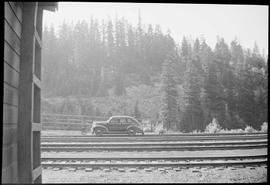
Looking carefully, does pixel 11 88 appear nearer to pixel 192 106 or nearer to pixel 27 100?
pixel 27 100

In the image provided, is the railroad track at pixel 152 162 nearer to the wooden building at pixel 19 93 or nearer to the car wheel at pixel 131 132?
the wooden building at pixel 19 93

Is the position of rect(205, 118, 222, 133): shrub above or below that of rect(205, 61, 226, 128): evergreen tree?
below

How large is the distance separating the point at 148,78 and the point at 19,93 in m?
73.5

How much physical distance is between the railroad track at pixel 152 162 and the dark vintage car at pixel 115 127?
8.13m

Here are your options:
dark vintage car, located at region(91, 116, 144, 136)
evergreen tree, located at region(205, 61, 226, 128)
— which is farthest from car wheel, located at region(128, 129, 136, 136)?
evergreen tree, located at region(205, 61, 226, 128)

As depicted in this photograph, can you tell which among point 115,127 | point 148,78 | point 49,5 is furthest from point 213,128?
point 148,78

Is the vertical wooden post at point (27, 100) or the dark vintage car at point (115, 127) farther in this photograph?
the dark vintage car at point (115, 127)

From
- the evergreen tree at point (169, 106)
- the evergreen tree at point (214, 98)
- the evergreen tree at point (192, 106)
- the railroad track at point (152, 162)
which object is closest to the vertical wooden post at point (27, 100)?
the railroad track at point (152, 162)

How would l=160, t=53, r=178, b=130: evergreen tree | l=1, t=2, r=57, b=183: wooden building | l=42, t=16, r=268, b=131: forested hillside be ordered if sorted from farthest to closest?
l=42, t=16, r=268, b=131: forested hillside
l=160, t=53, r=178, b=130: evergreen tree
l=1, t=2, r=57, b=183: wooden building

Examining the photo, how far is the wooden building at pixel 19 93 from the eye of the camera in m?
→ 4.06

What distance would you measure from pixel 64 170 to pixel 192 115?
3342 cm

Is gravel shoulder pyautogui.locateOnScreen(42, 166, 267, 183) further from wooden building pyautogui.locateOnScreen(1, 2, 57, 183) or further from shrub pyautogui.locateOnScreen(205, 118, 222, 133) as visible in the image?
shrub pyautogui.locateOnScreen(205, 118, 222, 133)

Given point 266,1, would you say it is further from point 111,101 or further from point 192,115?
point 111,101

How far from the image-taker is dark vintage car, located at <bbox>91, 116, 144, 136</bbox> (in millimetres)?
16781
